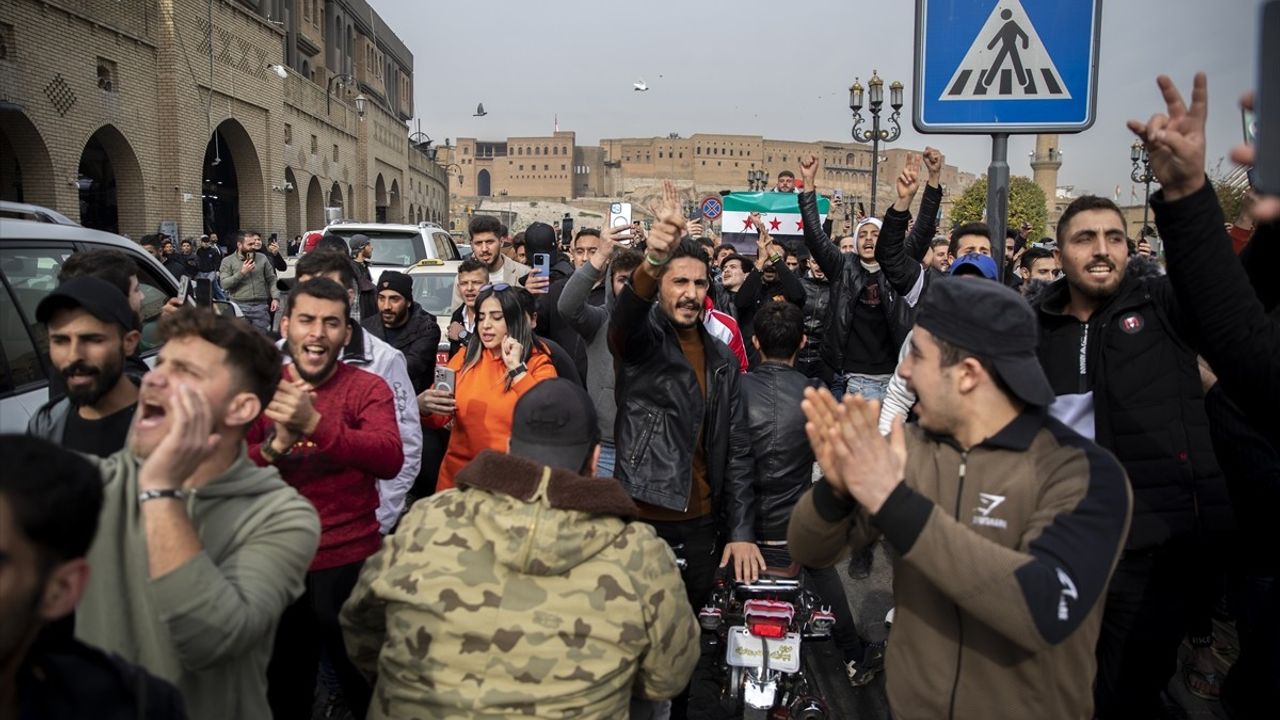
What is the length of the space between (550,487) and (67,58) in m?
20.9

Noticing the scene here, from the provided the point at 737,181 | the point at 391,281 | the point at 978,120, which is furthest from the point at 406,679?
the point at 737,181

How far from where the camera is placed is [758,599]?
374 centimetres

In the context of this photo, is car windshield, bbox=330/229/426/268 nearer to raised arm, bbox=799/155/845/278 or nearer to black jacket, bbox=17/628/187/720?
raised arm, bbox=799/155/845/278

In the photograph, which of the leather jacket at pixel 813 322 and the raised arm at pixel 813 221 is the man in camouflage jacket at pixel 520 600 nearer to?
the raised arm at pixel 813 221

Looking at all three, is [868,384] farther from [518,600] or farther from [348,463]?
[518,600]

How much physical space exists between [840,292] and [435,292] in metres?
6.06

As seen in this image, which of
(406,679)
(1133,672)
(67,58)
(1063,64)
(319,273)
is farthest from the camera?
(67,58)

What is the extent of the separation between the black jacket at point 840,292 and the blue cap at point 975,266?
3.38 feet

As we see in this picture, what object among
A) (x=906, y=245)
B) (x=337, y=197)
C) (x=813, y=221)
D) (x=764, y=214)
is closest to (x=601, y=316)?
(x=813, y=221)

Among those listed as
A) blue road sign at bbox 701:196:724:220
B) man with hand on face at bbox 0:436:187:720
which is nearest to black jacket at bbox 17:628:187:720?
man with hand on face at bbox 0:436:187:720

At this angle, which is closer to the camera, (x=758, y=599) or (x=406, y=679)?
(x=406, y=679)

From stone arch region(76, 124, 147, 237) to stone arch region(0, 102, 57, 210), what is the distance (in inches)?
65.8

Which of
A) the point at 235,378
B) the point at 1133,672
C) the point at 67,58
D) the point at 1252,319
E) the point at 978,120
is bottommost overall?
the point at 1133,672

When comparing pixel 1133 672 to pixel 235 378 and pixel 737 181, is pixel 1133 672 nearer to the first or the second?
pixel 235 378
